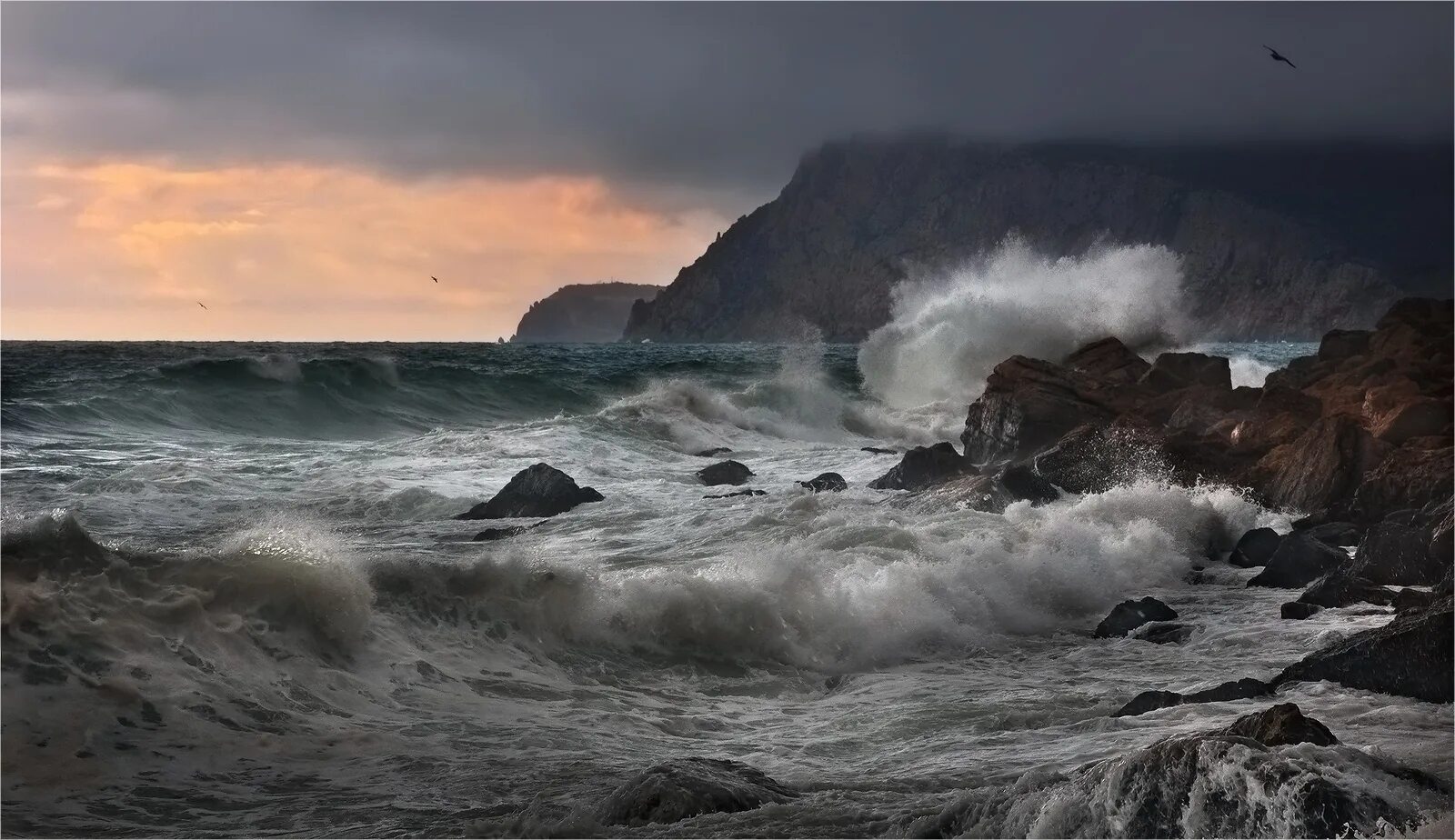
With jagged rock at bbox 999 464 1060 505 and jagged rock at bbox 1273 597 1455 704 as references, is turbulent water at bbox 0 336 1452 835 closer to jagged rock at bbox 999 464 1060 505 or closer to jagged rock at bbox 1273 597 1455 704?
jagged rock at bbox 1273 597 1455 704

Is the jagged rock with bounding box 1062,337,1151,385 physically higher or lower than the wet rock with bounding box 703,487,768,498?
higher

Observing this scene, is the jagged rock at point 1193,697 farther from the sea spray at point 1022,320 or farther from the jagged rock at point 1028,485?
the sea spray at point 1022,320

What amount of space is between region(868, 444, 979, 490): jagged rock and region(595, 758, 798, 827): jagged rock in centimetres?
1014

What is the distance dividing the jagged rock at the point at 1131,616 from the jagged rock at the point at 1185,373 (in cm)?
1024

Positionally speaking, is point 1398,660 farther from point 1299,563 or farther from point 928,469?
point 928,469

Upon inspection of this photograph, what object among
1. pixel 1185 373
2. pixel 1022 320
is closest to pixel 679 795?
pixel 1185 373

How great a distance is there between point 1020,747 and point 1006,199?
153m

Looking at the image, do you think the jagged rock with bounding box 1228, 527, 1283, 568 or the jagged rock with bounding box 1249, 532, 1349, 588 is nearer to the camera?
the jagged rock with bounding box 1249, 532, 1349, 588

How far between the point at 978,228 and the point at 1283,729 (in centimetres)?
15018

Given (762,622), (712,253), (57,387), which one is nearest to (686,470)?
(762,622)

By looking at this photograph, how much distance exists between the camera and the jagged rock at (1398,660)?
21.2 feet

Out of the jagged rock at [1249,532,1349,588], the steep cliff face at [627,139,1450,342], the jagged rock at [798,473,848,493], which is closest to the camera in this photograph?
the jagged rock at [1249,532,1349,588]

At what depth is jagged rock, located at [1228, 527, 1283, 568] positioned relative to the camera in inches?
441

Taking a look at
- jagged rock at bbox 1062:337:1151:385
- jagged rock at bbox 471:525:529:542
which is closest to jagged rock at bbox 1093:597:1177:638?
jagged rock at bbox 471:525:529:542
